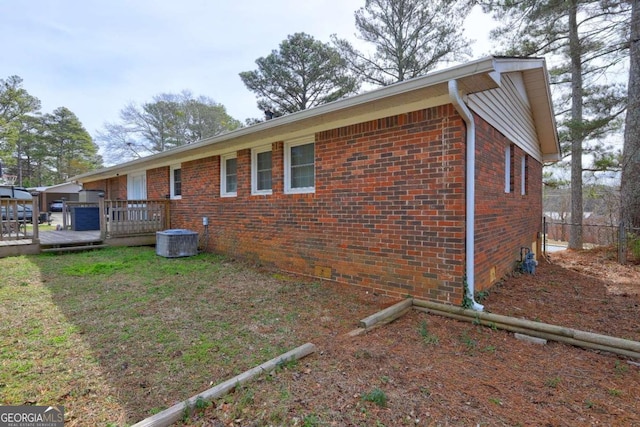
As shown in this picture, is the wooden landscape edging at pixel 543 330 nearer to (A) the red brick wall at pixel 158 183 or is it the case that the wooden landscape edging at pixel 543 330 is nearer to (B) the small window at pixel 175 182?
(B) the small window at pixel 175 182

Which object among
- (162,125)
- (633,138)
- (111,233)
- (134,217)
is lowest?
(111,233)

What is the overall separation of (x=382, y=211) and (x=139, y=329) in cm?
334

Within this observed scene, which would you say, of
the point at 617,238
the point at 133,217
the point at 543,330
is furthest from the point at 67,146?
the point at 617,238

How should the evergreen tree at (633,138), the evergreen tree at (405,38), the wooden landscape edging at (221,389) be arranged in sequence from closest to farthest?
the wooden landscape edging at (221,389), the evergreen tree at (633,138), the evergreen tree at (405,38)

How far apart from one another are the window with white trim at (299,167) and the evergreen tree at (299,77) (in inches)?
442

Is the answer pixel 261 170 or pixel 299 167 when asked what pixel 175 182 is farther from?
pixel 299 167

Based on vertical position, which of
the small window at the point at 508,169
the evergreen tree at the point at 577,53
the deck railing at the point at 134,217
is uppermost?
the evergreen tree at the point at 577,53

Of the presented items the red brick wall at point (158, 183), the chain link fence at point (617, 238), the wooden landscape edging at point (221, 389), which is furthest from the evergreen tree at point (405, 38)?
the wooden landscape edging at point (221, 389)

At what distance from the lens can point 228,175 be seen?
7.62 metres

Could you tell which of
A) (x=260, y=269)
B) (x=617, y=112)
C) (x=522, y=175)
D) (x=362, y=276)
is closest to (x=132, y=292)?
(x=260, y=269)

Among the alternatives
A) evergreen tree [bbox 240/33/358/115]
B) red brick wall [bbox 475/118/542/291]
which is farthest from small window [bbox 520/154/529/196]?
evergreen tree [bbox 240/33/358/115]

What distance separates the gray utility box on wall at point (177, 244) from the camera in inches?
288

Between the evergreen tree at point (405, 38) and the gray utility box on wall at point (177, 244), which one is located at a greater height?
the evergreen tree at point (405, 38)

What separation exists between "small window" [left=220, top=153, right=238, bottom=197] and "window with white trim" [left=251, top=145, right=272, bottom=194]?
0.73 m
